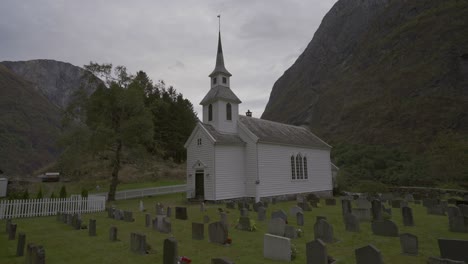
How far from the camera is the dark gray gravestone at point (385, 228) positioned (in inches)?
372

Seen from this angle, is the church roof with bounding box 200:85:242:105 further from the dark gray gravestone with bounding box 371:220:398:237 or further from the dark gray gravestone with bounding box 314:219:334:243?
the dark gray gravestone with bounding box 371:220:398:237

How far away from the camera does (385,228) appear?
9609 mm

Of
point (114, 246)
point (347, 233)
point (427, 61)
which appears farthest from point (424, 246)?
point (427, 61)

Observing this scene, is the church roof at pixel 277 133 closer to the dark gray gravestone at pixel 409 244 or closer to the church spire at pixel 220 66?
the church spire at pixel 220 66

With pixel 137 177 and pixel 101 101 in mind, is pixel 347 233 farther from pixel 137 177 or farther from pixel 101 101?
pixel 137 177

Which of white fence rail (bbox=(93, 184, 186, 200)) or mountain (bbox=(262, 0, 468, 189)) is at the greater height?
mountain (bbox=(262, 0, 468, 189))

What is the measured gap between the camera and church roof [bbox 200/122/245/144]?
20.9 m

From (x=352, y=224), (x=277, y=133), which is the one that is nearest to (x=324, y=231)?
(x=352, y=224)

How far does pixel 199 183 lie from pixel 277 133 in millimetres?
8494

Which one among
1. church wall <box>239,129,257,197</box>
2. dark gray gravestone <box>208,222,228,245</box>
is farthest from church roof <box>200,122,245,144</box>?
dark gray gravestone <box>208,222,228,245</box>

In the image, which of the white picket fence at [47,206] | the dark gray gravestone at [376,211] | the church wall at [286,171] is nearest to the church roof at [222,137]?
the church wall at [286,171]

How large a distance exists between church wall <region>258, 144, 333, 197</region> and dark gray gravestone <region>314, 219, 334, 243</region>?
12.2 metres

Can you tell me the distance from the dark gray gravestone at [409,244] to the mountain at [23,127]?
63729 mm

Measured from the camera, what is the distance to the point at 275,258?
7.13 metres
